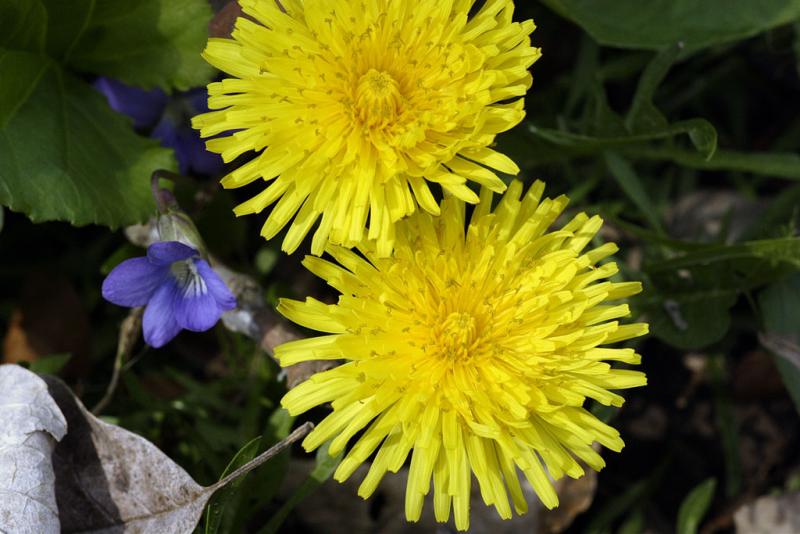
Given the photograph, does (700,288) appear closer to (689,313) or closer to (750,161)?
(689,313)

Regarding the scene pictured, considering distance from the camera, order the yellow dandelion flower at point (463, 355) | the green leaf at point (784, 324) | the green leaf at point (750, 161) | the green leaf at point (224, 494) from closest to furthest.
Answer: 1. the yellow dandelion flower at point (463, 355)
2. the green leaf at point (224, 494)
3. the green leaf at point (784, 324)
4. the green leaf at point (750, 161)

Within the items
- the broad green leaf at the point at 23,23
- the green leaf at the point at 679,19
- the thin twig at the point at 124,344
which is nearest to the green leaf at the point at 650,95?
the green leaf at the point at 679,19

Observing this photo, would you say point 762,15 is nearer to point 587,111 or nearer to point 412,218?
point 587,111

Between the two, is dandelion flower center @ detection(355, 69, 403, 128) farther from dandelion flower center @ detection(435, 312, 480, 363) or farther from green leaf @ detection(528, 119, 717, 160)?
green leaf @ detection(528, 119, 717, 160)

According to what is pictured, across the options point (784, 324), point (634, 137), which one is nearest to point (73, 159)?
point (634, 137)

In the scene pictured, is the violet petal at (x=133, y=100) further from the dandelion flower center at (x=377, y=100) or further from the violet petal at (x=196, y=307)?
the dandelion flower center at (x=377, y=100)

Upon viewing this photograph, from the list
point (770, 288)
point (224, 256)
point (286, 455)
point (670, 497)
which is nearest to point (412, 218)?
point (286, 455)
